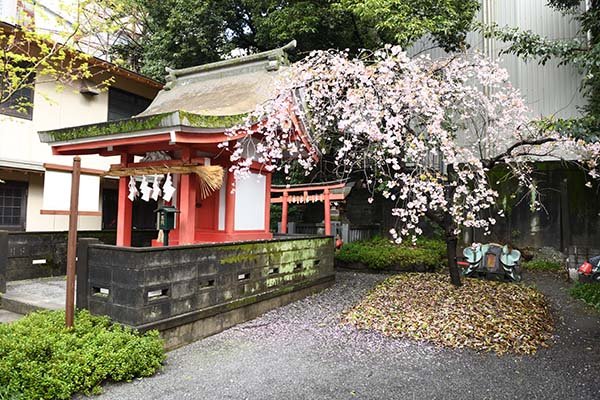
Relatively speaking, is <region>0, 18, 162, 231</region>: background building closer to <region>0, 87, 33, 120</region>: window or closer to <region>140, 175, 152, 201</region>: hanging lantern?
<region>0, 87, 33, 120</region>: window

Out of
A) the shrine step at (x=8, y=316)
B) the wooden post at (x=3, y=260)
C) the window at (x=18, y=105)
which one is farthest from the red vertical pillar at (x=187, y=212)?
the window at (x=18, y=105)

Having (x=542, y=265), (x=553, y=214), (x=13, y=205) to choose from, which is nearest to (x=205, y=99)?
(x=13, y=205)

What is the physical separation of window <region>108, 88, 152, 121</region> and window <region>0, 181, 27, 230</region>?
136 inches

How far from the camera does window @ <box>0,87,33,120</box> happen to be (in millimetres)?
10062

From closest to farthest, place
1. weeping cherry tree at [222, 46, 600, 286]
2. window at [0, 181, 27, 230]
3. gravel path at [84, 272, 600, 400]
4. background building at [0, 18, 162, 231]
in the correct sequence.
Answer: gravel path at [84, 272, 600, 400] < weeping cherry tree at [222, 46, 600, 286] < background building at [0, 18, 162, 231] < window at [0, 181, 27, 230]

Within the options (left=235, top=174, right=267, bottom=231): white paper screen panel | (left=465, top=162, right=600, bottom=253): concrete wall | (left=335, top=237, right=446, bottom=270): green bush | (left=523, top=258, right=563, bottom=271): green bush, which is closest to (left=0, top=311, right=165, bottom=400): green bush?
(left=235, top=174, right=267, bottom=231): white paper screen panel

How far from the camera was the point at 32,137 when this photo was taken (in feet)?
35.2

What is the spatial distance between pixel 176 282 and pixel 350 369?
96.7 inches

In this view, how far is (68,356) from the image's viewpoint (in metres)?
3.91

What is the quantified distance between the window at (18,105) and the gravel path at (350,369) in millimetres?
8618

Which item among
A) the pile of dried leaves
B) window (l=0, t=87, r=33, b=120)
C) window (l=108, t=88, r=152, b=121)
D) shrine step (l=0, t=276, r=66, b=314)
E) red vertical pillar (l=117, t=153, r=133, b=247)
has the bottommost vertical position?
the pile of dried leaves

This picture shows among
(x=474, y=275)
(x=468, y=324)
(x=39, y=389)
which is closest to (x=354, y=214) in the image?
(x=474, y=275)

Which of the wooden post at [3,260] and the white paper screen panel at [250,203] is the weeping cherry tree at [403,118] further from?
the wooden post at [3,260]

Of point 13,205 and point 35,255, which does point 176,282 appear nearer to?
point 35,255
